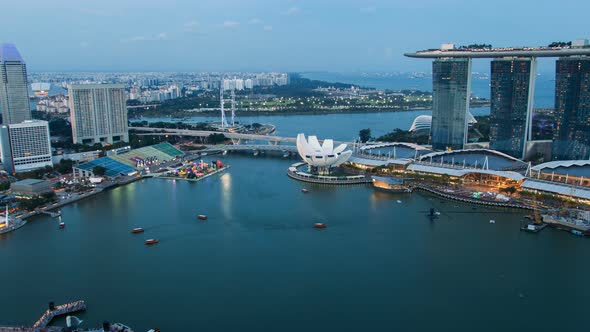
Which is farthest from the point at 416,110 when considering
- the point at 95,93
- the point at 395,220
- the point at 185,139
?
the point at 395,220

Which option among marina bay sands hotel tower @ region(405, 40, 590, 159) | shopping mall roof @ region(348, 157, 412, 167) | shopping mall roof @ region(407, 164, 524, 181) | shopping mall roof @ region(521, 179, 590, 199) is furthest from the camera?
shopping mall roof @ region(348, 157, 412, 167)

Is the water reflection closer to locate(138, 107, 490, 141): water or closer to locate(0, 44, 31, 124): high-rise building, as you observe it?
locate(138, 107, 490, 141): water

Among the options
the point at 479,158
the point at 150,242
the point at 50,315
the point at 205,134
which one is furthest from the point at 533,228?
the point at 205,134

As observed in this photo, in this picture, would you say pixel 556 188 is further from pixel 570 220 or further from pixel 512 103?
pixel 512 103

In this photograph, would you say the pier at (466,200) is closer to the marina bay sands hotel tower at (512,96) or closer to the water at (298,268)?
the water at (298,268)

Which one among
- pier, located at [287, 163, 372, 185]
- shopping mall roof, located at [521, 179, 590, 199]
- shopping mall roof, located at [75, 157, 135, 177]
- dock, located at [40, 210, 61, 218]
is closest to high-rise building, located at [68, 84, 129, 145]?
shopping mall roof, located at [75, 157, 135, 177]

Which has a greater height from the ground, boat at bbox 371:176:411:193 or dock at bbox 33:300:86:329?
boat at bbox 371:176:411:193

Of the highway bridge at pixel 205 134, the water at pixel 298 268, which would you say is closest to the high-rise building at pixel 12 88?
the highway bridge at pixel 205 134

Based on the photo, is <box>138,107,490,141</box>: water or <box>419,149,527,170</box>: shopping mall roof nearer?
<box>419,149,527,170</box>: shopping mall roof
